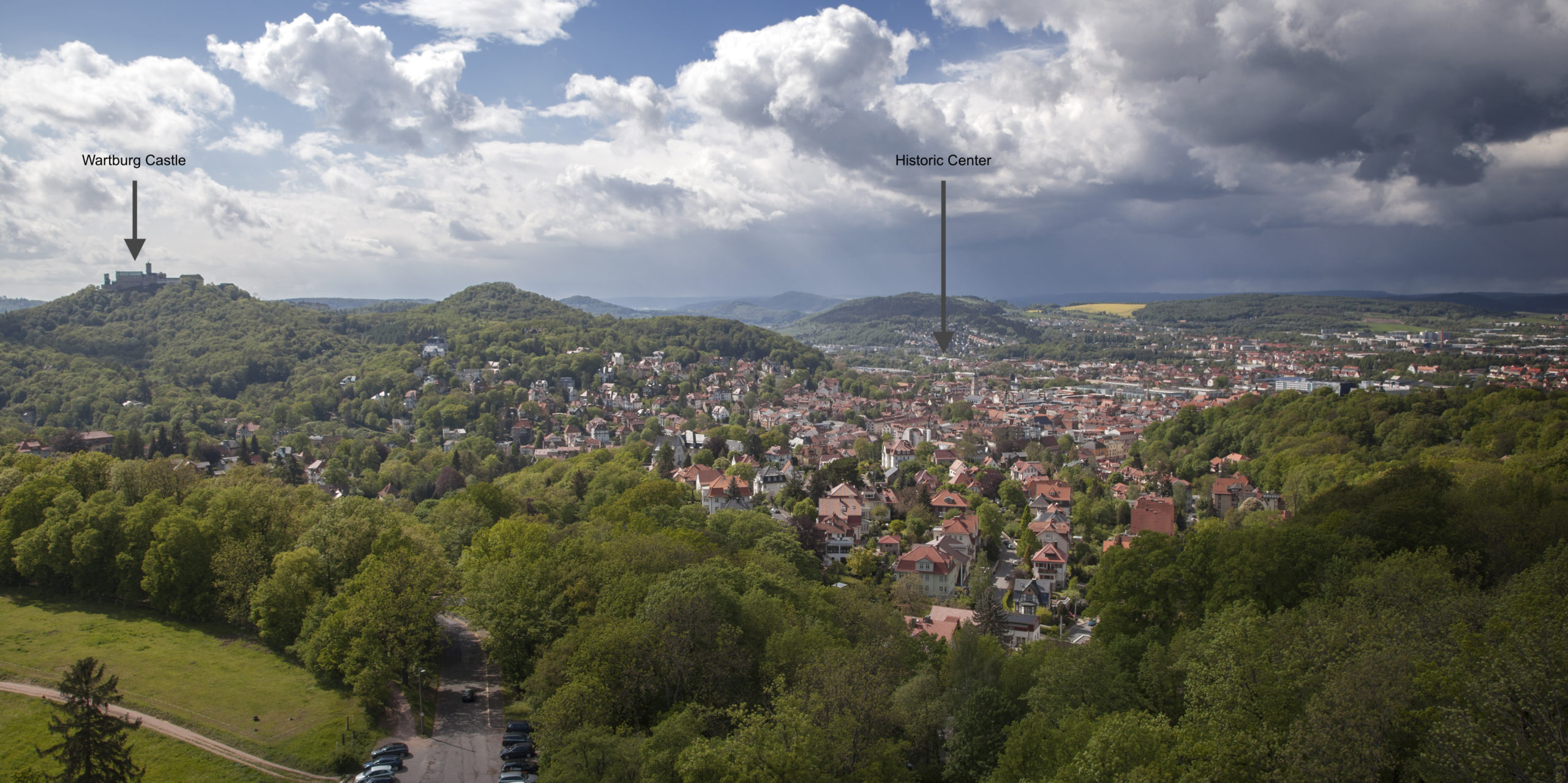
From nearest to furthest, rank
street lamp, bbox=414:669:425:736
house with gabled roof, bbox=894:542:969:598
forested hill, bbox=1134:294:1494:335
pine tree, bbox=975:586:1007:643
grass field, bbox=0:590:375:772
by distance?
1. grass field, bbox=0:590:375:772
2. street lamp, bbox=414:669:425:736
3. pine tree, bbox=975:586:1007:643
4. house with gabled roof, bbox=894:542:969:598
5. forested hill, bbox=1134:294:1494:335

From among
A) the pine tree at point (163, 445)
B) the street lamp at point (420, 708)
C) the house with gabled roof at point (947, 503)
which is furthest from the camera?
the pine tree at point (163, 445)

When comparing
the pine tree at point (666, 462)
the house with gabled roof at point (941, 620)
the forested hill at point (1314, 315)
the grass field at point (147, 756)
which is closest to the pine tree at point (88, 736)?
the grass field at point (147, 756)

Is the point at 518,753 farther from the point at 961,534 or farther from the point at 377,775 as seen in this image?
the point at 961,534

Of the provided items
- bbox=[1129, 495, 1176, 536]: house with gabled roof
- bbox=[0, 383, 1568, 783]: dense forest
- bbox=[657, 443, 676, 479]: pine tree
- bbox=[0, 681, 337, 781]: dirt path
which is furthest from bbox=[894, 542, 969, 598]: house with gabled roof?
bbox=[0, 681, 337, 781]: dirt path

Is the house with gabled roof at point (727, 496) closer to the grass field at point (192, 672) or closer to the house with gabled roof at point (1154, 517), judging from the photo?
the house with gabled roof at point (1154, 517)

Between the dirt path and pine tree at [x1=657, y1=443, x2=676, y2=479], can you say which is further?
pine tree at [x1=657, y1=443, x2=676, y2=479]

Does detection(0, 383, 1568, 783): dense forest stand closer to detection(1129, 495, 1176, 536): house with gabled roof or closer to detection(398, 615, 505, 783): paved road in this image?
detection(398, 615, 505, 783): paved road
